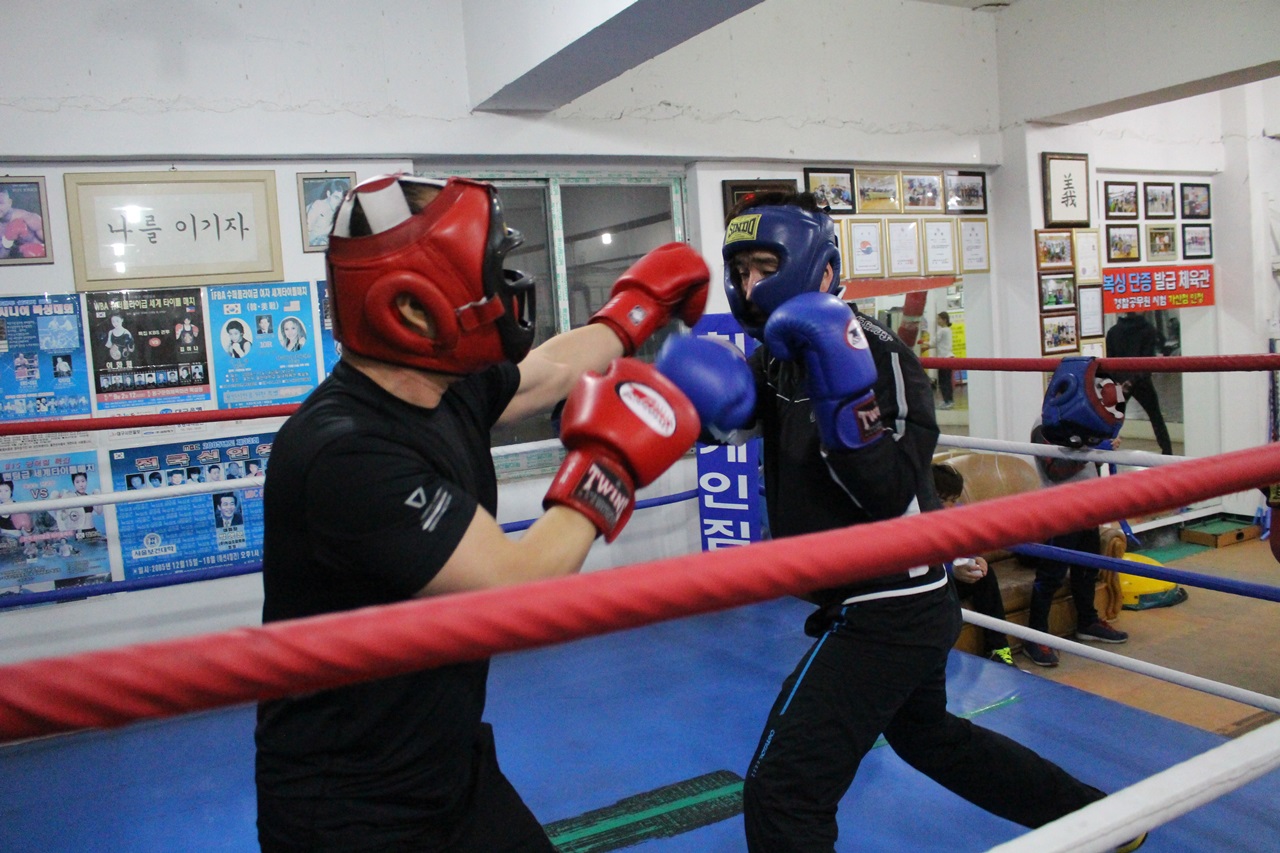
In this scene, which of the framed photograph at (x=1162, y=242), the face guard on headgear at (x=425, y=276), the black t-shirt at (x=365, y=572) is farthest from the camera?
the framed photograph at (x=1162, y=242)

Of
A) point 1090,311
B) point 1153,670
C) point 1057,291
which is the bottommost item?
point 1153,670

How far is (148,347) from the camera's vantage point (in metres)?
2.94

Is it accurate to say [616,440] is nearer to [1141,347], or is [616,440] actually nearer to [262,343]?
[262,343]

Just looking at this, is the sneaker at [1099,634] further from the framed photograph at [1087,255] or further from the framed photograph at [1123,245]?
the framed photograph at [1123,245]

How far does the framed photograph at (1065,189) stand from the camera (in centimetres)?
466

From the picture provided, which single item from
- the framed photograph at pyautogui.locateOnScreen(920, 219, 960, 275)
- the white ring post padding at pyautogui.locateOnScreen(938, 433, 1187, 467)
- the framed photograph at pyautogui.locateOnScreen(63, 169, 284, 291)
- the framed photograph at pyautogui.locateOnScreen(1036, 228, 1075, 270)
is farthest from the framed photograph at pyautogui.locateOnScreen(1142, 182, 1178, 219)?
the framed photograph at pyautogui.locateOnScreen(63, 169, 284, 291)

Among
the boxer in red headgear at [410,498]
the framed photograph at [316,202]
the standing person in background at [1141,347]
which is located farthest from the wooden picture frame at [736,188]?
the boxer in red headgear at [410,498]

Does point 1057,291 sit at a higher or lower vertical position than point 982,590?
higher

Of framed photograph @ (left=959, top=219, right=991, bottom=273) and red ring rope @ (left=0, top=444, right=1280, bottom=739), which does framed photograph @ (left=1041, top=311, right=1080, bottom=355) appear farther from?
red ring rope @ (left=0, top=444, right=1280, bottom=739)

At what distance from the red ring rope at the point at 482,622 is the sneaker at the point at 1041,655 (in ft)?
9.94

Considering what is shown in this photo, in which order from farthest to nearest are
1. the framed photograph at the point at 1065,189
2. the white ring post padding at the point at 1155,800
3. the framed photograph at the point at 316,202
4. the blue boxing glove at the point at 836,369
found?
the framed photograph at the point at 1065,189 → the framed photograph at the point at 316,202 → the blue boxing glove at the point at 836,369 → the white ring post padding at the point at 1155,800

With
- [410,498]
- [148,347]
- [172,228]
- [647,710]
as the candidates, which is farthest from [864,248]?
[410,498]

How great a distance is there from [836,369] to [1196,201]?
5.54 meters

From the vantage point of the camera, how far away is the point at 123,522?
9.59 feet
